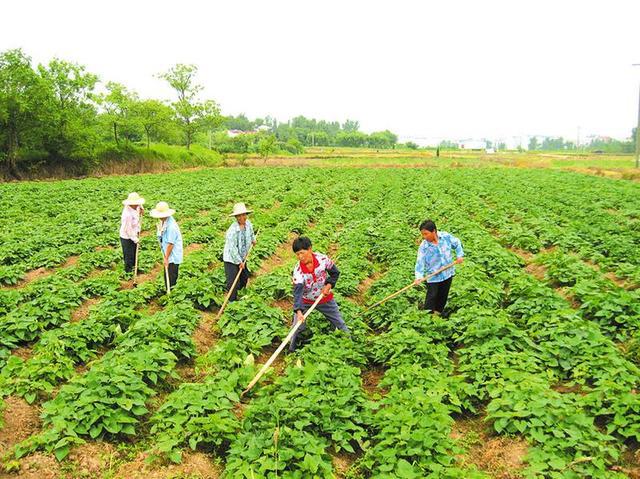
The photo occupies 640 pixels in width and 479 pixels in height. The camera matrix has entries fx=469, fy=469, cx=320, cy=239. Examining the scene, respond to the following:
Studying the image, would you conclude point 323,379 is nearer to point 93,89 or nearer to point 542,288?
point 542,288

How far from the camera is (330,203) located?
24.0m

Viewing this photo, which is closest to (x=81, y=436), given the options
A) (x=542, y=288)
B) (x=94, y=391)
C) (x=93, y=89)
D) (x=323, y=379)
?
(x=94, y=391)

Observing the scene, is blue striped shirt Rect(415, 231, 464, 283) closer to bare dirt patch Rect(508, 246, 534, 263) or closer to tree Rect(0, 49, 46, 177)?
bare dirt patch Rect(508, 246, 534, 263)

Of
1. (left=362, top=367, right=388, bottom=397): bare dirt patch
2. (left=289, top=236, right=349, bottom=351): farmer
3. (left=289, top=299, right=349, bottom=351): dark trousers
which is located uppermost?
(left=289, top=236, right=349, bottom=351): farmer

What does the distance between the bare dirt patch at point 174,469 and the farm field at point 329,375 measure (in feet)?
0.06

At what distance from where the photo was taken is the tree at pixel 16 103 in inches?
1252

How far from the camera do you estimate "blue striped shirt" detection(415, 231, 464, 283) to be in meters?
7.76

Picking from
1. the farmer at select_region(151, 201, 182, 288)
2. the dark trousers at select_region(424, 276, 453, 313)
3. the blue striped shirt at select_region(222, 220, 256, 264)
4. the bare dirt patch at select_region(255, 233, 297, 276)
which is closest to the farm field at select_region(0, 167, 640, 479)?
the bare dirt patch at select_region(255, 233, 297, 276)

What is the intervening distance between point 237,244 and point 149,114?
47.8 meters

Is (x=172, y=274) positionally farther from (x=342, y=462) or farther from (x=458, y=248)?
(x=342, y=462)

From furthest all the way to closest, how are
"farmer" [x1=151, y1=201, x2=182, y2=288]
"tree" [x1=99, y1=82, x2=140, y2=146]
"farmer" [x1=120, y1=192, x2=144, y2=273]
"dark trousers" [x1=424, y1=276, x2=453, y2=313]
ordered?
"tree" [x1=99, y1=82, x2=140, y2=146] < "farmer" [x1=120, y1=192, x2=144, y2=273] < "farmer" [x1=151, y1=201, x2=182, y2=288] < "dark trousers" [x1=424, y1=276, x2=453, y2=313]

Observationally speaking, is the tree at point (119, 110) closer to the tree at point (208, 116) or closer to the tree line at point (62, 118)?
the tree line at point (62, 118)

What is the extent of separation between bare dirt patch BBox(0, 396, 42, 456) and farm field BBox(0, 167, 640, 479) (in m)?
0.02

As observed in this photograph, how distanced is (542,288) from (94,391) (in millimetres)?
7258
